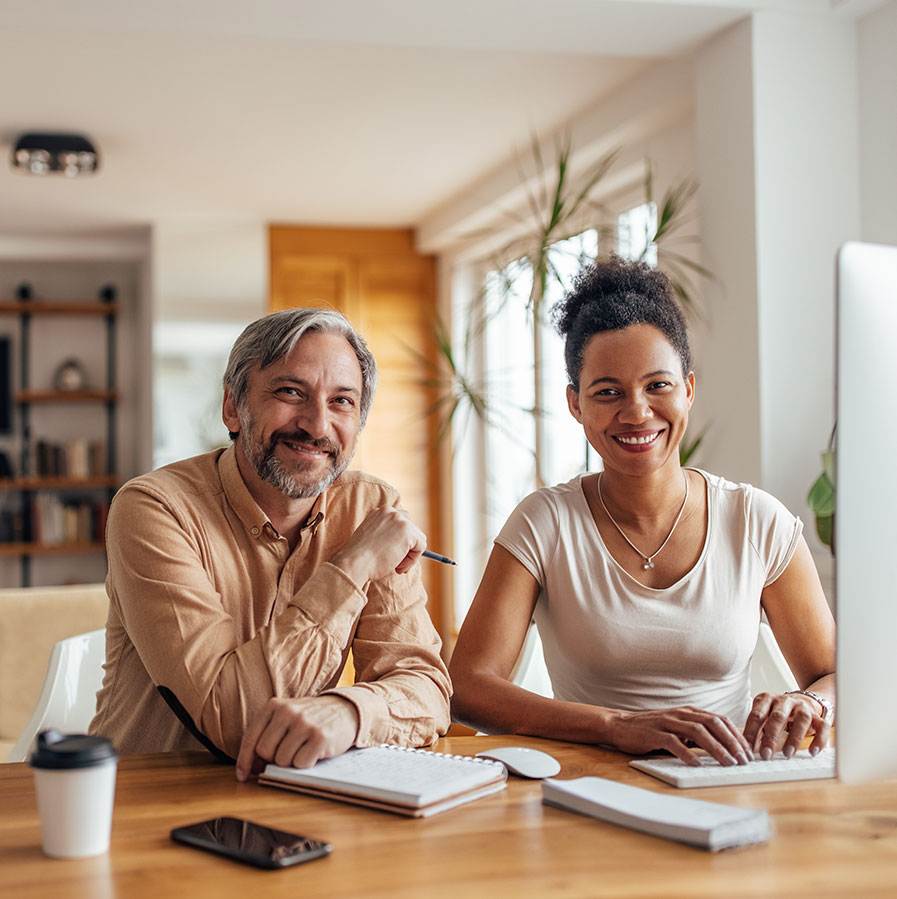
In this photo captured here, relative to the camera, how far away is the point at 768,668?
6.46 ft

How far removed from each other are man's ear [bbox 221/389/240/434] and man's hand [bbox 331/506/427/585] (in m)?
0.32

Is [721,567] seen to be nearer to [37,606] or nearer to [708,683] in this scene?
[708,683]

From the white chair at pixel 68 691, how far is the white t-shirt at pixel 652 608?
0.84m

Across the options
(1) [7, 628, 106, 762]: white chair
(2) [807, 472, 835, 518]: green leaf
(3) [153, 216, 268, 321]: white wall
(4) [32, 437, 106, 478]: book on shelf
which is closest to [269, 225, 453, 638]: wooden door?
(3) [153, 216, 268, 321]: white wall

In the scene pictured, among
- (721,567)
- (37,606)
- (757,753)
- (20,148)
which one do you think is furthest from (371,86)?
(757,753)

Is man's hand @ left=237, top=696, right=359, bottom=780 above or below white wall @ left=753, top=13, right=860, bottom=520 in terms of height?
below

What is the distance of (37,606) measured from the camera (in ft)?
10.1

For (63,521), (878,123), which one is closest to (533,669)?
(878,123)

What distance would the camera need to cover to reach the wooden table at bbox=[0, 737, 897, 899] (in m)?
0.94

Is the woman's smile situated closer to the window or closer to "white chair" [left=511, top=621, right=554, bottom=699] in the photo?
"white chair" [left=511, top=621, right=554, bottom=699]

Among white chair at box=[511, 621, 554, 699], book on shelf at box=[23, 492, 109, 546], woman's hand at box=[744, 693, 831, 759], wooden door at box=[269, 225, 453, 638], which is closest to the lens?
woman's hand at box=[744, 693, 831, 759]

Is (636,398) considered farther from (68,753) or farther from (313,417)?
(68,753)

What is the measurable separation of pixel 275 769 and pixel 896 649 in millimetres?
708

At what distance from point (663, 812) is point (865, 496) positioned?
1.33 feet
